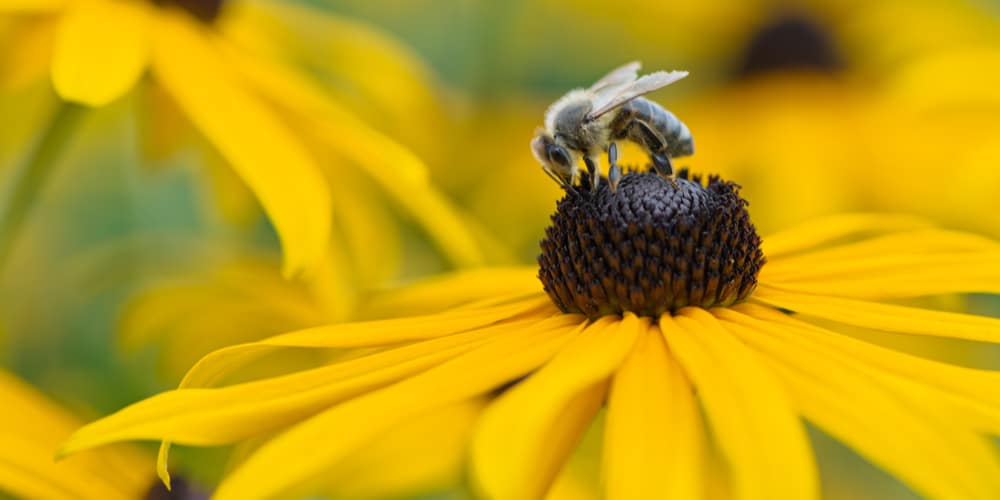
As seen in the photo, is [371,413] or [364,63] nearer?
[371,413]

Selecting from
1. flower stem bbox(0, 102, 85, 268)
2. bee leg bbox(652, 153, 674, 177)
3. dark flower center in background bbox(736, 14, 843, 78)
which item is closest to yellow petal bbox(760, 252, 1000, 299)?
bee leg bbox(652, 153, 674, 177)

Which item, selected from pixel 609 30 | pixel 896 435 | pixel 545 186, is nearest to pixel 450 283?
pixel 896 435

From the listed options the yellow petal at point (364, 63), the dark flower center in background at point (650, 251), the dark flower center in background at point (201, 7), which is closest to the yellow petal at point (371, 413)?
the dark flower center in background at point (650, 251)

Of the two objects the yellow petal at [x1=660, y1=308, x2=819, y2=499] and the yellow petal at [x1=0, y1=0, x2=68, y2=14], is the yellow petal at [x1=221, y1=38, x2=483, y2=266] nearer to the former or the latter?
the yellow petal at [x1=0, y1=0, x2=68, y2=14]

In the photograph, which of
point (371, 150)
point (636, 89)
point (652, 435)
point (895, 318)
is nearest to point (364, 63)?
point (371, 150)

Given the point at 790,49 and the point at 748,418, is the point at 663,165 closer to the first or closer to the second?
the point at 748,418

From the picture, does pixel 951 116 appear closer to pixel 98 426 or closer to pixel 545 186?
pixel 545 186
